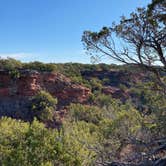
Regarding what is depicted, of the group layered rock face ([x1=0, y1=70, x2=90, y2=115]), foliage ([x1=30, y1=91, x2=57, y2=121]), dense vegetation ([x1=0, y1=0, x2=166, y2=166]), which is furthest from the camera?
layered rock face ([x1=0, y1=70, x2=90, y2=115])

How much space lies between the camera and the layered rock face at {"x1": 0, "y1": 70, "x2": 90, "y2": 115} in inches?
1544

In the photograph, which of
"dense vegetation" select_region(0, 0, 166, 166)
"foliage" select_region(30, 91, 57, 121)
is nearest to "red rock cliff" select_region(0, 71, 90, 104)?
"foliage" select_region(30, 91, 57, 121)

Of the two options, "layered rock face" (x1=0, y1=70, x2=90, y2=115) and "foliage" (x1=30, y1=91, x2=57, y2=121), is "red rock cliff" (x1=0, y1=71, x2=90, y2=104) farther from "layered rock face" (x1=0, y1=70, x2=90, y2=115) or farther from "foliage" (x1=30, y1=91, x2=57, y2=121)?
"foliage" (x1=30, y1=91, x2=57, y2=121)

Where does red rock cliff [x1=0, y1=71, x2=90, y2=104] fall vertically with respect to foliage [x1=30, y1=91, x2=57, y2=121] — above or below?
above

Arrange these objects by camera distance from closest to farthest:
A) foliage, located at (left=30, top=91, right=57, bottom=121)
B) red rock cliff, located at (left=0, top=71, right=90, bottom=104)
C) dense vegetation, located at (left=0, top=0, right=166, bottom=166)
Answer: dense vegetation, located at (left=0, top=0, right=166, bottom=166) < foliage, located at (left=30, top=91, right=57, bottom=121) < red rock cliff, located at (left=0, top=71, right=90, bottom=104)

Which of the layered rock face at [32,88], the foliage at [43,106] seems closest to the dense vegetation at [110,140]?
the foliage at [43,106]

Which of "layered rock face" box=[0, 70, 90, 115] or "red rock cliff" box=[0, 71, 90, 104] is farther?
"red rock cliff" box=[0, 71, 90, 104]

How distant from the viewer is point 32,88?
41250 millimetres

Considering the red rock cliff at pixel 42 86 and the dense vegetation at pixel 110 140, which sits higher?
the red rock cliff at pixel 42 86

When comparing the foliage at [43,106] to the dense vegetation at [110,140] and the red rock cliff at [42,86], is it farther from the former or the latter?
the dense vegetation at [110,140]

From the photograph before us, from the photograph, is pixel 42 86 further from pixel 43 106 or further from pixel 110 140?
pixel 110 140

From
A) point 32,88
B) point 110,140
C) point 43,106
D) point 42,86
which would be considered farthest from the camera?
point 42,86

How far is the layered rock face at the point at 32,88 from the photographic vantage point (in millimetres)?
39219

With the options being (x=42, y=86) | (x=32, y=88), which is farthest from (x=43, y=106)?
(x=42, y=86)
